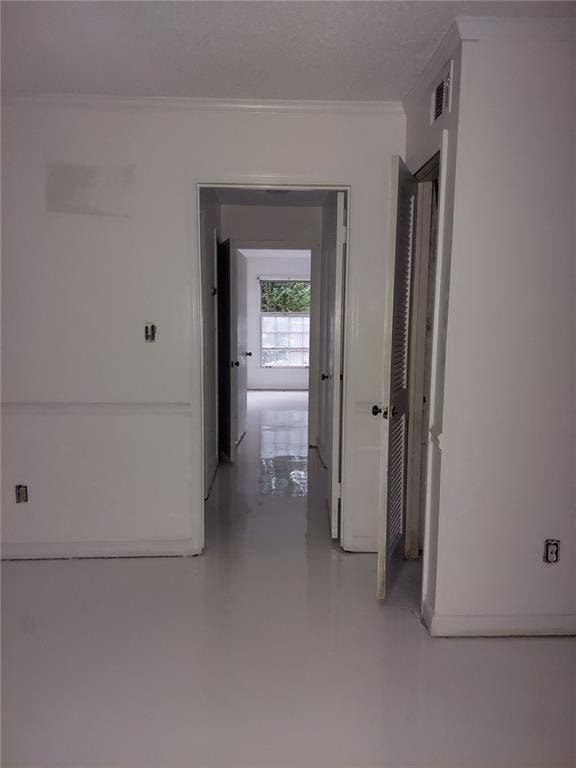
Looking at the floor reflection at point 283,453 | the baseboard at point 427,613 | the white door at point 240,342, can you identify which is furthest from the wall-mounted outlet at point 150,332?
the white door at point 240,342

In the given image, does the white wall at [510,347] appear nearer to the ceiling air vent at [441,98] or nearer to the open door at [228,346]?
the ceiling air vent at [441,98]

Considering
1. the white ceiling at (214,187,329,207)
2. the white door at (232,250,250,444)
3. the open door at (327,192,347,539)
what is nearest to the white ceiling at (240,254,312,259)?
the white door at (232,250,250,444)

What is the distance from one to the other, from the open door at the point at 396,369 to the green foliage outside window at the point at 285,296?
25.6ft

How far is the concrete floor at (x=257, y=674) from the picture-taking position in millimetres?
1856

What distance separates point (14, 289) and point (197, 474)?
1483 millimetres

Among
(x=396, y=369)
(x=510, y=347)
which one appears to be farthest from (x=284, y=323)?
(x=510, y=347)

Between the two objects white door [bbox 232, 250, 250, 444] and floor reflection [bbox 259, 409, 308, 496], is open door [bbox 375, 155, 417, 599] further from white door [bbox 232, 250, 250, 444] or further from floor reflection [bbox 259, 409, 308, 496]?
white door [bbox 232, 250, 250, 444]

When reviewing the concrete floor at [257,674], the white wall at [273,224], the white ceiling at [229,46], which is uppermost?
the white ceiling at [229,46]

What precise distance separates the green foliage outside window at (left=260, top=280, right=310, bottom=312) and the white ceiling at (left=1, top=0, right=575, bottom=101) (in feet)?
25.3

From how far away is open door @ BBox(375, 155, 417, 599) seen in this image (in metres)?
2.64

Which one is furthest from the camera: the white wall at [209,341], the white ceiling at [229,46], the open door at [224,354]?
the open door at [224,354]

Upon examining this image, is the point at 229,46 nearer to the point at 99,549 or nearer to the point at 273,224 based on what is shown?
the point at 99,549

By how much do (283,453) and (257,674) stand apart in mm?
3734

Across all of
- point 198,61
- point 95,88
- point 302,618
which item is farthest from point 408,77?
point 302,618
